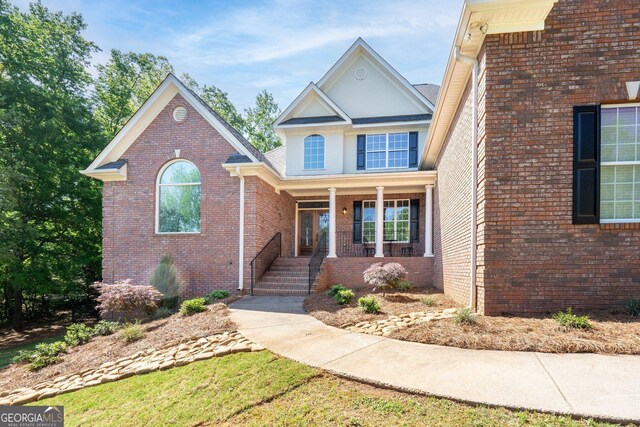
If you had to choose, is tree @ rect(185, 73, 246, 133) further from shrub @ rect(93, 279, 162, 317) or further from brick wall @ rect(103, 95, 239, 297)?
shrub @ rect(93, 279, 162, 317)

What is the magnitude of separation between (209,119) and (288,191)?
14.2ft

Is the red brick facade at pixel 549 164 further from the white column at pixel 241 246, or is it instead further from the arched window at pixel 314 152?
the arched window at pixel 314 152

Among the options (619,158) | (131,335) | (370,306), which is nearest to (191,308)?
(131,335)

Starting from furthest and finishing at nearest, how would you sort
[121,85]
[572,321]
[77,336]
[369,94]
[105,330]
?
[121,85], [369,94], [105,330], [77,336], [572,321]

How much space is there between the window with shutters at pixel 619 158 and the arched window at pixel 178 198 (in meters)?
10.6

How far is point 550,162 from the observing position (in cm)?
545

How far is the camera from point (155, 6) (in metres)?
7.90

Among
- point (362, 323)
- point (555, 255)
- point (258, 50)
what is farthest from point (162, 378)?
point (258, 50)

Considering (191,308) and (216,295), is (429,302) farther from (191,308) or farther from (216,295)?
(216,295)

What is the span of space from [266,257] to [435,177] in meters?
6.77

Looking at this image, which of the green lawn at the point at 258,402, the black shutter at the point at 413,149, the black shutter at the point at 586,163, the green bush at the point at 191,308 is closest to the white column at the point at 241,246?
the green bush at the point at 191,308

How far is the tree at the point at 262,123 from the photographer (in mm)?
28906

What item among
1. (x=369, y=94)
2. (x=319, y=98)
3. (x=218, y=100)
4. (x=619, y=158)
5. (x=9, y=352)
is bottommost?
(x=9, y=352)

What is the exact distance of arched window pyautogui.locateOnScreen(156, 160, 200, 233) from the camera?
11.5 m
